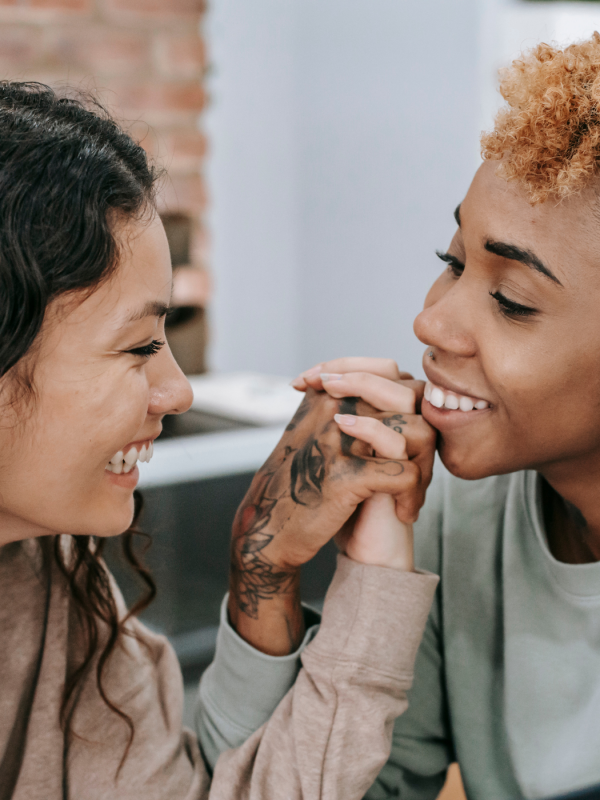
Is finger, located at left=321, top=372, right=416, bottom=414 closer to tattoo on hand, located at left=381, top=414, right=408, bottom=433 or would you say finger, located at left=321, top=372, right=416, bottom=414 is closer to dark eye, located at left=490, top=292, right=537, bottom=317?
tattoo on hand, located at left=381, top=414, right=408, bottom=433

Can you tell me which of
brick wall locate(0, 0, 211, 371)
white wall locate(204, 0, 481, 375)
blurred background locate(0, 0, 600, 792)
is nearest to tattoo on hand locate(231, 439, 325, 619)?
blurred background locate(0, 0, 600, 792)

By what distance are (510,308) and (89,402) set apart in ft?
1.34

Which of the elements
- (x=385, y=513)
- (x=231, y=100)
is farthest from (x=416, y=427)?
(x=231, y=100)

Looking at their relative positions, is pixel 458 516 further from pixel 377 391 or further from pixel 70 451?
pixel 70 451

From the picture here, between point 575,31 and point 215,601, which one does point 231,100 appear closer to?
point 575,31

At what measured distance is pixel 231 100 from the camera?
272cm

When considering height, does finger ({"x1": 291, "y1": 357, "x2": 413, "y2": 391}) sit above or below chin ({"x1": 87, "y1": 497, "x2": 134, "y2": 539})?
above

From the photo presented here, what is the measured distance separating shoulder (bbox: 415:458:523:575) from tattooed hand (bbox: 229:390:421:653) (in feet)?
0.61

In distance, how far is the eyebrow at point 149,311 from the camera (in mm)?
708

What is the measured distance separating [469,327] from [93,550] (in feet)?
1.77

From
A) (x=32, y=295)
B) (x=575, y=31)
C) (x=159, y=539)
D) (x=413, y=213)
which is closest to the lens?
(x=32, y=295)

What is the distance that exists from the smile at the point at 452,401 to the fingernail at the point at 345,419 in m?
0.09

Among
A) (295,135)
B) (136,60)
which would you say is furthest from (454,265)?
(295,135)

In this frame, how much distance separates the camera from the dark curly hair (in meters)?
0.64
